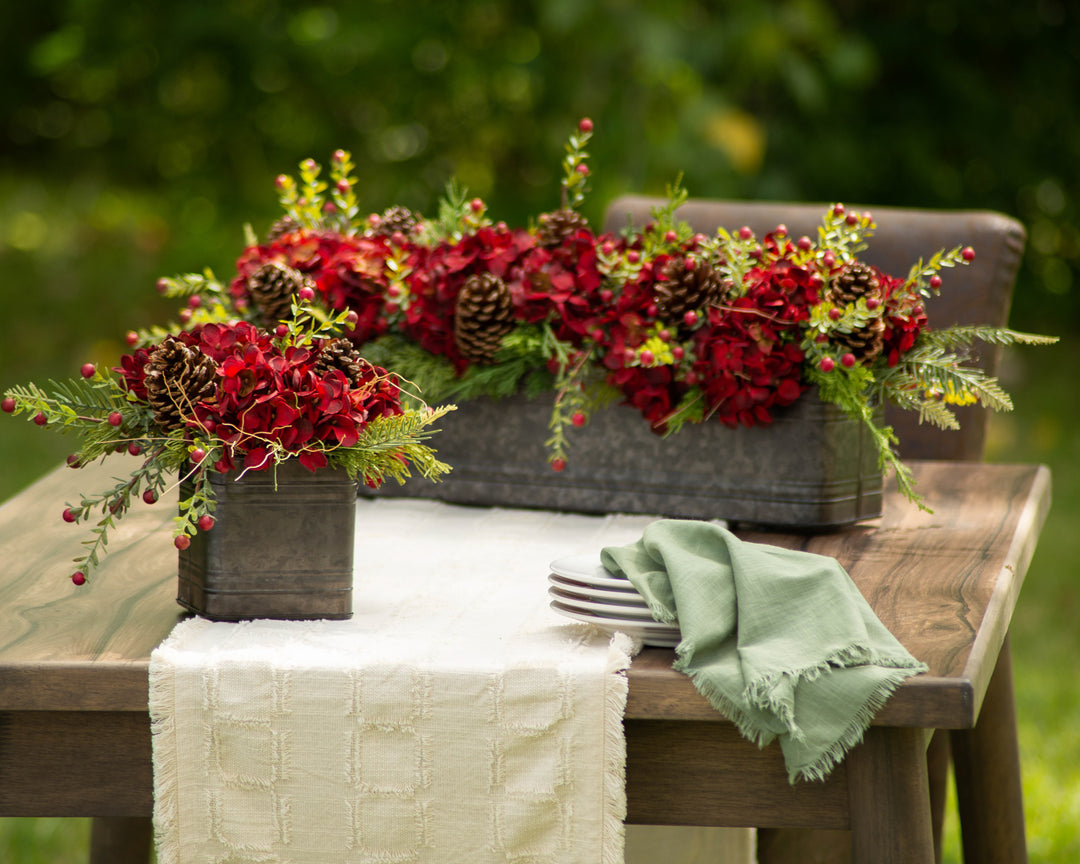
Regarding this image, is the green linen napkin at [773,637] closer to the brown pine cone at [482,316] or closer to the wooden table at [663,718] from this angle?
the wooden table at [663,718]

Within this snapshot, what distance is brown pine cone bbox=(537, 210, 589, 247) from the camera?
5.30 feet

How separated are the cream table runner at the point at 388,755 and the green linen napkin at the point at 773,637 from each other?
6 cm

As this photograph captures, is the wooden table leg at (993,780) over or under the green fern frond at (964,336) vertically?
under

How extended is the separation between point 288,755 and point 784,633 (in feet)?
1.32

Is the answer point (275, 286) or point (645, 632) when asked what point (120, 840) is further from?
point (645, 632)

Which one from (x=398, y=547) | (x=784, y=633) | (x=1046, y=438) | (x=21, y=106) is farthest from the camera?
(x=21, y=106)

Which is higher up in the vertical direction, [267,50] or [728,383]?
[267,50]

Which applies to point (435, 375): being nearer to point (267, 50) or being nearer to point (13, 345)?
point (267, 50)

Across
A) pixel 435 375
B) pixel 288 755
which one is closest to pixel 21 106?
pixel 435 375

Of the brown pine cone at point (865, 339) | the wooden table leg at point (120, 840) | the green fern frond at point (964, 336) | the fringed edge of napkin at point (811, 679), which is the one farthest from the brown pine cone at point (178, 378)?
the wooden table leg at point (120, 840)

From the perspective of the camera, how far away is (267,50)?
4.49 meters

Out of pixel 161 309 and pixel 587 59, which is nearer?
pixel 587 59

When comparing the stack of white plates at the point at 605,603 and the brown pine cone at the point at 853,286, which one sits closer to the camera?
the stack of white plates at the point at 605,603

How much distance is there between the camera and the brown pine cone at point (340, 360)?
1.17 metres
